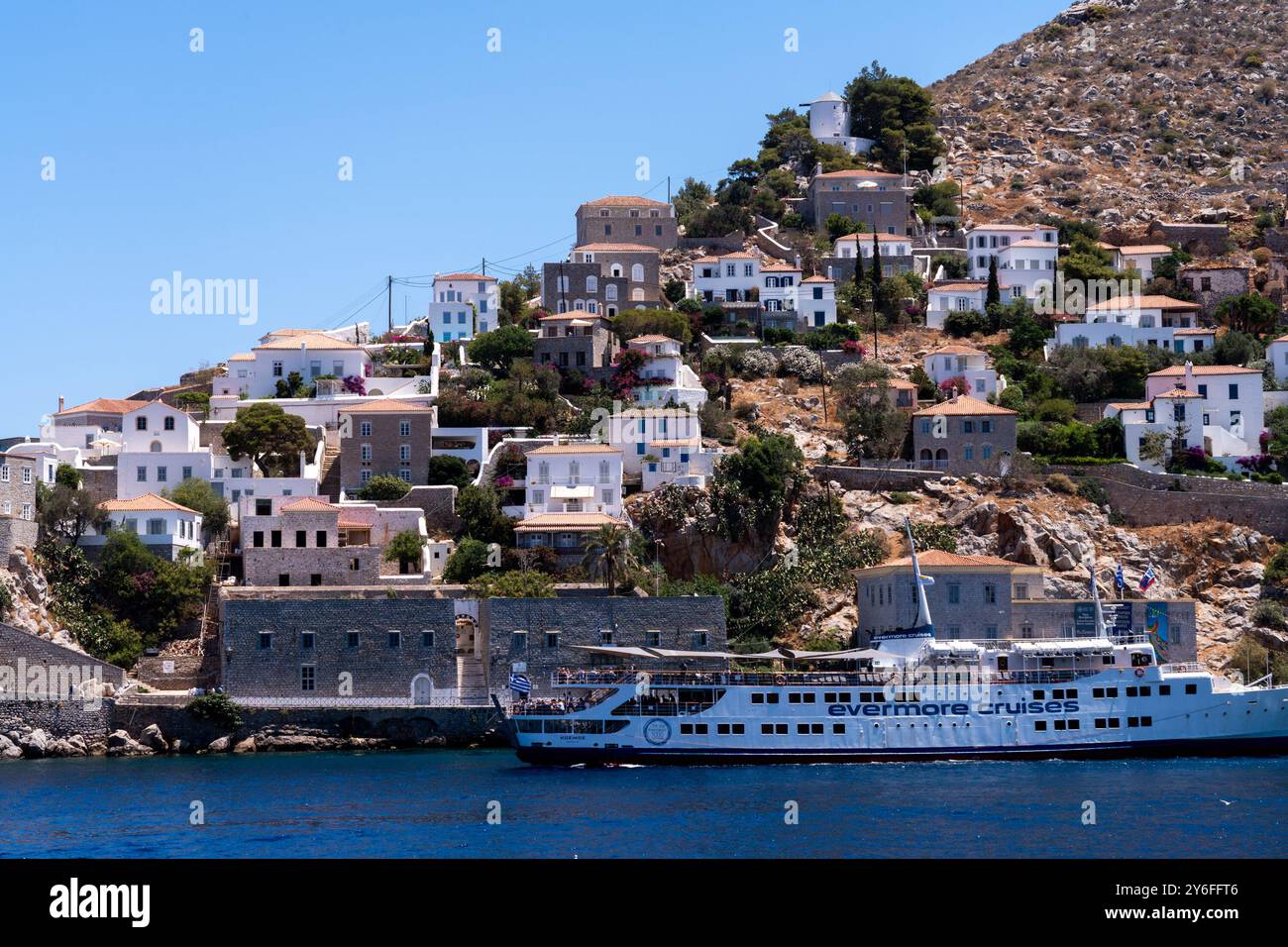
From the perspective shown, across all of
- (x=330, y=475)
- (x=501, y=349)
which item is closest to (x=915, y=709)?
(x=330, y=475)

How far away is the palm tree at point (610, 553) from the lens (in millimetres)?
58312

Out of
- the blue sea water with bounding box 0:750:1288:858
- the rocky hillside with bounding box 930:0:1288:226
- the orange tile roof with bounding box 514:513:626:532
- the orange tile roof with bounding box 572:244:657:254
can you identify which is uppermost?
the rocky hillside with bounding box 930:0:1288:226

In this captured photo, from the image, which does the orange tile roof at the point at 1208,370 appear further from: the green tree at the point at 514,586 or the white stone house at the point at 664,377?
the green tree at the point at 514,586

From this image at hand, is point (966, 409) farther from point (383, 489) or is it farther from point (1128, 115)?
point (1128, 115)

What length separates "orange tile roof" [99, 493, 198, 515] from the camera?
60938 mm

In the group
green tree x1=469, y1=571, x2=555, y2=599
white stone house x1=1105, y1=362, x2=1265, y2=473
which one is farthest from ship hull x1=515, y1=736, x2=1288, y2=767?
white stone house x1=1105, y1=362, x2=1265, y2=473

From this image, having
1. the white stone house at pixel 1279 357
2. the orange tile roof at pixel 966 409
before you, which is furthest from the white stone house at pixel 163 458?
the white stone house at pixel 1279 357

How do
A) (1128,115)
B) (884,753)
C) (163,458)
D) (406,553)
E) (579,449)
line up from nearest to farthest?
(884,753)
(406,553)
(579,449)
(163,458)
(1128,115)

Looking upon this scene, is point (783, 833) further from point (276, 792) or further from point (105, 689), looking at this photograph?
point (105, 689)

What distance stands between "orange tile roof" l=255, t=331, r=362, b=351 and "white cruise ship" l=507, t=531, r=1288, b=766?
29081 mm

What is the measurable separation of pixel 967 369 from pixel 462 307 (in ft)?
79.8

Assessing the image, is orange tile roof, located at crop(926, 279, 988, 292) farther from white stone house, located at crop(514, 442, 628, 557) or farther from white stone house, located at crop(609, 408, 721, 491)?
white stone house, located at crop(514, 442, 628, 557)

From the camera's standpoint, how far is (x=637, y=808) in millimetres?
37781

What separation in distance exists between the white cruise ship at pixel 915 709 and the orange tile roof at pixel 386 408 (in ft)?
61.2
